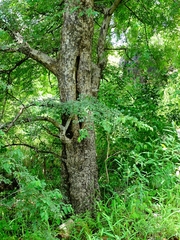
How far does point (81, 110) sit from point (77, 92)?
63cm

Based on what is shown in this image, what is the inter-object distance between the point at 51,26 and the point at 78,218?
2289 millimetres

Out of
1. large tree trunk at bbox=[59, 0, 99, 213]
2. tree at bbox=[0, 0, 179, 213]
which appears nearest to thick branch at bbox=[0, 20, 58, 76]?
tree at bbox=[0, 0, 179, 213]

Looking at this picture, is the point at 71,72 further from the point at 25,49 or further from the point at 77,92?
the point at 25,49

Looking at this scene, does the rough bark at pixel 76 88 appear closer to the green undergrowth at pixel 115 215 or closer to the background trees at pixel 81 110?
the background trees at pixel 81 110

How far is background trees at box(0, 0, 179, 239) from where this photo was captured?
8.91ft

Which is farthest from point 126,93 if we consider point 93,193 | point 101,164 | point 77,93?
point 93,193

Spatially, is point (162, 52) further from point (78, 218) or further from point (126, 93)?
point (78, 218)

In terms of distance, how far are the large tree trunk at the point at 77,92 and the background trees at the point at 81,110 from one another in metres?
0.01

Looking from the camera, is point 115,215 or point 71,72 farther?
point 71,72

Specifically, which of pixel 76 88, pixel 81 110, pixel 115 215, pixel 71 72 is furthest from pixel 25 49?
pixel 115 215

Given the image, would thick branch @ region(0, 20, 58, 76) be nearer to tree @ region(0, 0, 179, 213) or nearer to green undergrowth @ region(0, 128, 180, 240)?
tree @ region(0, 0, 179, 213)

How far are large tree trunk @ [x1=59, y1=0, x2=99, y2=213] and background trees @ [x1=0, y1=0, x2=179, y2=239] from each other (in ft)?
0.03

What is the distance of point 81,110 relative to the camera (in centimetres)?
268

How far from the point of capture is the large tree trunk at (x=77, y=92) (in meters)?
3.13
